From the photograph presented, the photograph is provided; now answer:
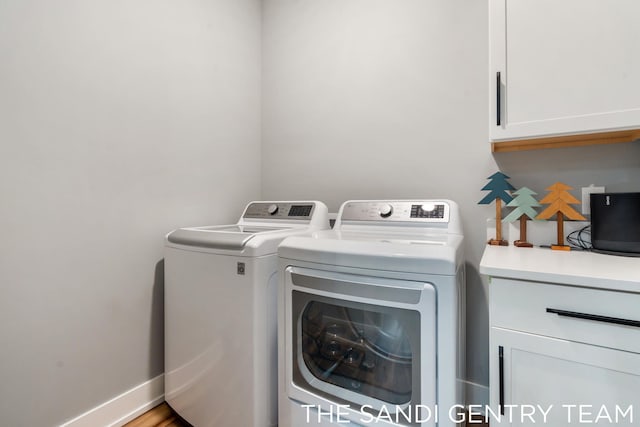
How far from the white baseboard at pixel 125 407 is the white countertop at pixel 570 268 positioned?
1.66 metres

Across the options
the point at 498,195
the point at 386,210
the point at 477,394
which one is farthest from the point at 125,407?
the point at 498,195

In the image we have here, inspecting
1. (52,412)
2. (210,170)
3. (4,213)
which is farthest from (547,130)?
(52,412)

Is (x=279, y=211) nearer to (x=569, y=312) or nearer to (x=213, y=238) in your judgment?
(x=213, y=238)

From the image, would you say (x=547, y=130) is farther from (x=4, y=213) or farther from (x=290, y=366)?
(x=4, y=213)

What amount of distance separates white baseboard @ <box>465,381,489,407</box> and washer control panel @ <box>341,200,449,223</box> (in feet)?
2.91

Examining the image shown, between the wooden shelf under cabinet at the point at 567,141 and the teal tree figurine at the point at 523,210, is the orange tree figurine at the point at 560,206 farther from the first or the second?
the wooden shelf under cabinet at the point at 567,141

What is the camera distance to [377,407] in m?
1.00

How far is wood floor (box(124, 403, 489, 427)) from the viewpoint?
143 cm

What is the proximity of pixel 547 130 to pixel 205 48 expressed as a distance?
1.84 meters

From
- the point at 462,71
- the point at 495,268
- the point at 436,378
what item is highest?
the point at 462,71

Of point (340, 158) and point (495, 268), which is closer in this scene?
point (495, 268)

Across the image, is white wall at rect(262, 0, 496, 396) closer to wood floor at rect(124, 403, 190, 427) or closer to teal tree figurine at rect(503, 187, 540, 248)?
teal tree figurine at rect(503, 187, 540, 248)

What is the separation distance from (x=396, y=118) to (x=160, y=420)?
2017 mm

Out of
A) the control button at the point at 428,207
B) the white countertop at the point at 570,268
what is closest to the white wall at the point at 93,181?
the control button at the point at 428,207
